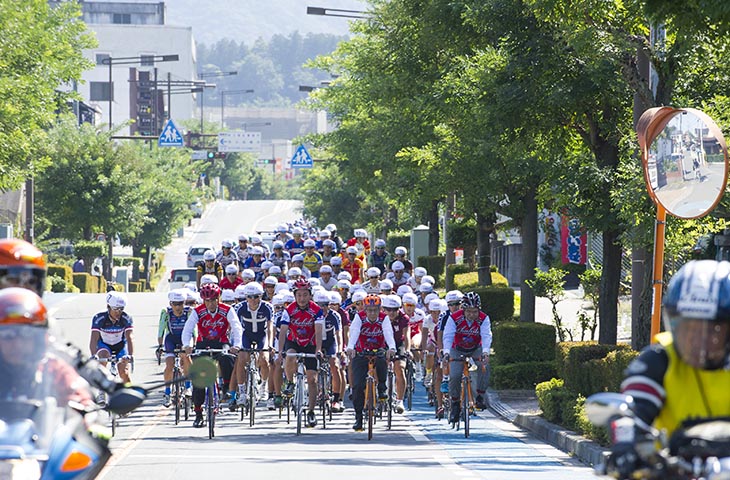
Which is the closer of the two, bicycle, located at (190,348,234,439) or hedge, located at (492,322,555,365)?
bicycle, located at (190,348,234,439)

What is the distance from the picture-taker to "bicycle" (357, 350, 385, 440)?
18516mm

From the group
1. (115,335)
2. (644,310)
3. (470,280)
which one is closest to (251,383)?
(115,335)

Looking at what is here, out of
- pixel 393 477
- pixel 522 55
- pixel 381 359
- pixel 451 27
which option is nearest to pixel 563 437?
pixel 381 359

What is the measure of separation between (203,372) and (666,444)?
93.8 inches

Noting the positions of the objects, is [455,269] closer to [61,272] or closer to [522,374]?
[522,374]

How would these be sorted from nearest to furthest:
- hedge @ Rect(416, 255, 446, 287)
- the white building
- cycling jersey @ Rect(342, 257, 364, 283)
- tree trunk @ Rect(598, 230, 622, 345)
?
tree trunk @ Rect(598, 230, 622, 345)
cycling jersey @ Rect(342, 257, 364, 283)
hedge @ Rect(416, 255, 446, 287)
the white building

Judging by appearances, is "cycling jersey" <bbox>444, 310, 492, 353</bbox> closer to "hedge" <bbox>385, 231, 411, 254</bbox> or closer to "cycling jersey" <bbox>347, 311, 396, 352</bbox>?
"cycling jersey" <bbox>347, 311, 396, 352</bbox>

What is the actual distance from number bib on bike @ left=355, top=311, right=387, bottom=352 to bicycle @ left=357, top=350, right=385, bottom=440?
9 cm

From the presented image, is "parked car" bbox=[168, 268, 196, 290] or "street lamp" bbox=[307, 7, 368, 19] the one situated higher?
"street lamp" bbox=[307, 7, 368, 19]

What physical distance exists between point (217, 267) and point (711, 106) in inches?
550

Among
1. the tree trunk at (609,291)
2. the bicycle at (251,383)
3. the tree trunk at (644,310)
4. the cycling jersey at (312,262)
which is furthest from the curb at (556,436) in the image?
the cycling jersey at (312,262)

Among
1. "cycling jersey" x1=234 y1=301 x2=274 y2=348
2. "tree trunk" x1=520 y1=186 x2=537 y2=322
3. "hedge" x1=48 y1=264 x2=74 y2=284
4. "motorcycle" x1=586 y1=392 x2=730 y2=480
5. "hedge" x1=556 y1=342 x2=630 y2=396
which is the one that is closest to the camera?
"motorcycle" x1=586 y1=392 x2=730 y2=480

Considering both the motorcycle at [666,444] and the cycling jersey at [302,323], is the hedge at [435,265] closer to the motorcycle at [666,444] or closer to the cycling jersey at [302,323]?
the cycling jersey at [302,323]

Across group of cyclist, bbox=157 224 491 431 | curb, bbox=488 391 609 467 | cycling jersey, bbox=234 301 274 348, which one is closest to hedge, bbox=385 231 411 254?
group of cyclist, bbox=157 224 491 431
